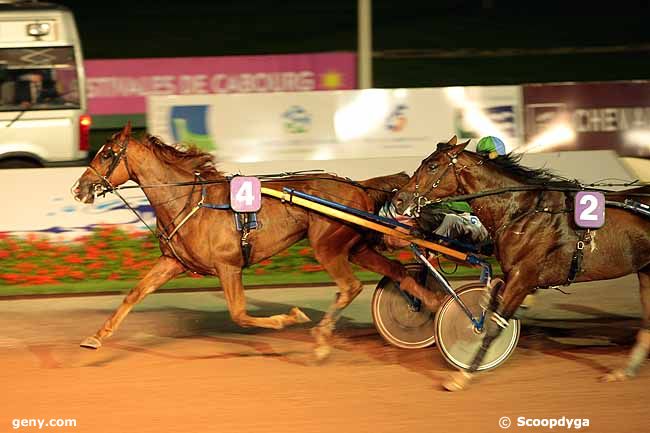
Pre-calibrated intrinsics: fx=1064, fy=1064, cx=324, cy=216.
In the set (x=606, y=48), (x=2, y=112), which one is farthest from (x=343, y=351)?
(x=606, y=48)

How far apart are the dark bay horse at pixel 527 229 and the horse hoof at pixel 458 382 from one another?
0.08 meters

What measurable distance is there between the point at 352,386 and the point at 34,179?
5.67m

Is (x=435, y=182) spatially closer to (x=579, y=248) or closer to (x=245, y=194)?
(x=579, y=248)

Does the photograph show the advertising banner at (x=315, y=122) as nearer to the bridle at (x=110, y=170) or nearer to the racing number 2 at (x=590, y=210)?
the bridle at (x=110, y=170)

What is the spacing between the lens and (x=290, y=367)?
770 cm

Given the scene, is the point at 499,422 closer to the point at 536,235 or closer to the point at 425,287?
the point at 536,235

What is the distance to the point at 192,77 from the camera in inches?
739

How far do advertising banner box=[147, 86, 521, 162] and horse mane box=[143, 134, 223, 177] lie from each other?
4.98 m

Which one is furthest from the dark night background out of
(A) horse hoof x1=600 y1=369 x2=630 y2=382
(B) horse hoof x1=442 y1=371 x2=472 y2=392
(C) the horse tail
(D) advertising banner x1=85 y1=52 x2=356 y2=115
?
(B) horse hoof x1=442 y1=371 x2=472 y2=392

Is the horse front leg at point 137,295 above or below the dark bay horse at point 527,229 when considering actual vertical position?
below

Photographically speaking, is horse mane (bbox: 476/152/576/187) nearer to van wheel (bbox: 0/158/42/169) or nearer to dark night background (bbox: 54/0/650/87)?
van wheel (bbox: 0/158/42/169)

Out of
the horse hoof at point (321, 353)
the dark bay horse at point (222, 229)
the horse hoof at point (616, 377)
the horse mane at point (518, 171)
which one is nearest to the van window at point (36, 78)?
the dark bay horse at point (222, 229)

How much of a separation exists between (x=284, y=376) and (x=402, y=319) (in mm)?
1227

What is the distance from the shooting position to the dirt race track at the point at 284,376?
256 inches
